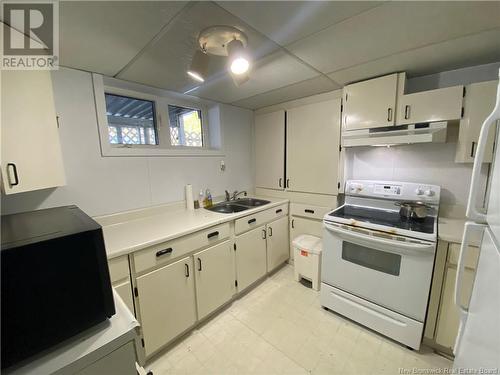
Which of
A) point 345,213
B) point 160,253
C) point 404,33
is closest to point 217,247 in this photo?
point 160,253

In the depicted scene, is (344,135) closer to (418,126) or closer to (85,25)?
(418,126)

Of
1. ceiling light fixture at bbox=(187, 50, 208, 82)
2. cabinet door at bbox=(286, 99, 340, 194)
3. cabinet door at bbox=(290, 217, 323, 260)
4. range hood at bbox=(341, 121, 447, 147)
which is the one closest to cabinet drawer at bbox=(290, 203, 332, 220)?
cabinet door at bbox=(290, 217, 323, 260)

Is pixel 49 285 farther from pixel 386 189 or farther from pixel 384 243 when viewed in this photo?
pixel 386 189

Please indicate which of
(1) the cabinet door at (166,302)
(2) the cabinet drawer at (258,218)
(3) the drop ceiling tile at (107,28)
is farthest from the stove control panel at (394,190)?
(3) the drop ceiling tile at (107,28)

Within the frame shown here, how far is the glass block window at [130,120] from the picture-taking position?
→ 1.84 metres

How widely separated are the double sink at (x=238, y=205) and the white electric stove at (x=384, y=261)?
948 millimetres

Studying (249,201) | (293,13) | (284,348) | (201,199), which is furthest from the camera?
A: (249,201)

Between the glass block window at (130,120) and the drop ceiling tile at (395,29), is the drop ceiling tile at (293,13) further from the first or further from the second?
the glass block window at (130,120)

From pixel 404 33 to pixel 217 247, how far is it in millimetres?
1945

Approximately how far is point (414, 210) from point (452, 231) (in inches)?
10.7

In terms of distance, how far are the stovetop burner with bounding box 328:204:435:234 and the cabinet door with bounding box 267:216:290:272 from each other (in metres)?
0.75

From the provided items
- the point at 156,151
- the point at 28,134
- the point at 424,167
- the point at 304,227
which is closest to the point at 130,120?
the point at 156,151

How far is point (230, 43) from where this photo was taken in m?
1.11

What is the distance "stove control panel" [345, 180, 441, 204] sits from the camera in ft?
5.88
